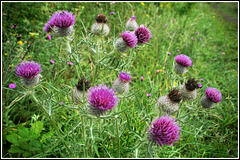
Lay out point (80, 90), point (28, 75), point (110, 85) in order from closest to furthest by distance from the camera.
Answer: point (28, 75) → point (80, 90) → point (110, 85)

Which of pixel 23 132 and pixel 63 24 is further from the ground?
pixel 63 24

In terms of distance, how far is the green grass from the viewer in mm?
1926

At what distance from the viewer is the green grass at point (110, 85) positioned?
1.93 m

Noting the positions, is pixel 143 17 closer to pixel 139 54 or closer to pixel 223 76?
pixel 139 54

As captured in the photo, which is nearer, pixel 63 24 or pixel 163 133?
pixel 163 133

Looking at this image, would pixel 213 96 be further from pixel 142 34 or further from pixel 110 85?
pixel 110 85

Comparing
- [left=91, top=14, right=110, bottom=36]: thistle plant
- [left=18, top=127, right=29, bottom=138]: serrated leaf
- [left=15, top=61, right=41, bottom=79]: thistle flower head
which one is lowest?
[left=18, top=127, right=29, bottom=138]: serrated leaf

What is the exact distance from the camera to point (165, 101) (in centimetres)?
194

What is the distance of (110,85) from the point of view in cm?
362

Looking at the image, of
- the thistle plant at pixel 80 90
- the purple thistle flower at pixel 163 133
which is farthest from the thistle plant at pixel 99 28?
the purple thistle flower at pixel 163 133

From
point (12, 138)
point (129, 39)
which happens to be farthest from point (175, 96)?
point (12, 138)

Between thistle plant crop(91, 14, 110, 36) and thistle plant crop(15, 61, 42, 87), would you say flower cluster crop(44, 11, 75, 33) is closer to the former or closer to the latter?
thistle plant crop(91, 14, 110, 36)

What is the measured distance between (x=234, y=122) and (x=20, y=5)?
5686mm

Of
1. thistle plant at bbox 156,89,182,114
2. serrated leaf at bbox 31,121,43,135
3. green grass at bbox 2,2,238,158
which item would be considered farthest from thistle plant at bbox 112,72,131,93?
serrated leaf at bbox 31,121,43,135
